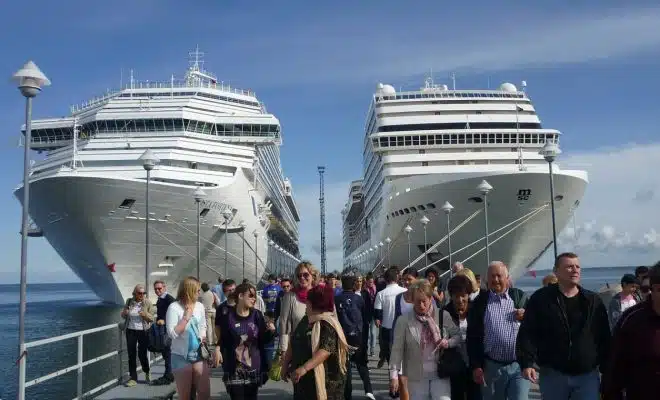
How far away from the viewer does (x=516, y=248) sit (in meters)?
32.8

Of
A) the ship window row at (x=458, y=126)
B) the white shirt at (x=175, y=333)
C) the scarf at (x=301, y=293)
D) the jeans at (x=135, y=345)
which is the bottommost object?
the jeans at (x=135, y=345)

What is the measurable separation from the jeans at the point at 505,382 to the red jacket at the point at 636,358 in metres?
1.44

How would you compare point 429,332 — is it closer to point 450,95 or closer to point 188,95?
point 188,95

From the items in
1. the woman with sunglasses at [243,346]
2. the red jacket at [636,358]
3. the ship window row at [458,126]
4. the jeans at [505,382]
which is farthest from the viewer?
the ship window row at [458,126]

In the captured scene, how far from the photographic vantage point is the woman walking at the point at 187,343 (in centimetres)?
640

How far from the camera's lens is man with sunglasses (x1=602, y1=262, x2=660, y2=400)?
352 centimetres

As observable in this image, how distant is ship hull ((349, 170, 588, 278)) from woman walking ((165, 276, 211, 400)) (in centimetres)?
2471

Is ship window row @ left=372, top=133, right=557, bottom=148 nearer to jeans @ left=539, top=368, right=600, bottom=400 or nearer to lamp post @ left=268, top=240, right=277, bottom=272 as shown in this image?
lamp post @ left=268, top=240, right=277, bottom=272

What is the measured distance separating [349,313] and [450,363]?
7.74 ft

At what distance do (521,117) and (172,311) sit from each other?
35903mm

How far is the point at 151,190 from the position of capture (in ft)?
87.8

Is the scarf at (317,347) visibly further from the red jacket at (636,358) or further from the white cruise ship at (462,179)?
the white cruise ship at (462,179)

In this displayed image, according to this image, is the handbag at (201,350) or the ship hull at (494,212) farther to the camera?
the ship hull at (494,212)

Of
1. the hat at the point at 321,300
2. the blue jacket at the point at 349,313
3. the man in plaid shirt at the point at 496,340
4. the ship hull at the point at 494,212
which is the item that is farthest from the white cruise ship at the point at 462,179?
the hat at the point at 321,300
